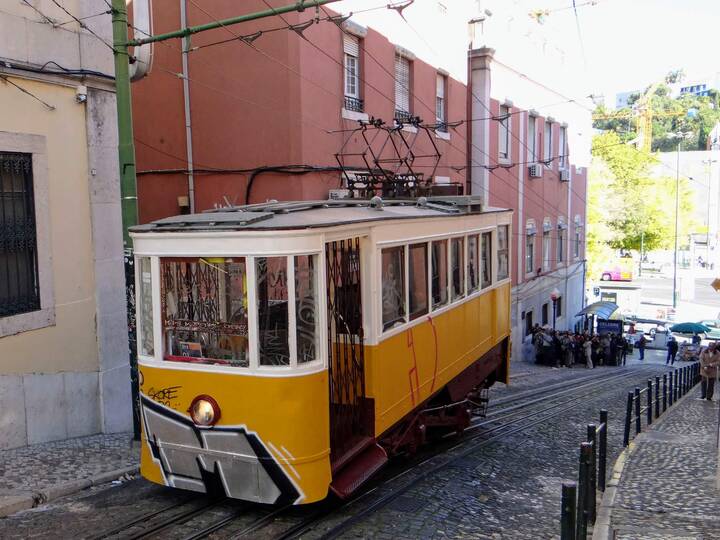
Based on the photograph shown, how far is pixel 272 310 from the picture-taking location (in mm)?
5594

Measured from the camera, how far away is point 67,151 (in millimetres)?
8883

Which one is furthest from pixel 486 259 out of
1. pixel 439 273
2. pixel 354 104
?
pixel 354 104

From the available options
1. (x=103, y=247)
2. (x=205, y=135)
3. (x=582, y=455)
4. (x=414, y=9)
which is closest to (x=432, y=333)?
(x=582, y=455)

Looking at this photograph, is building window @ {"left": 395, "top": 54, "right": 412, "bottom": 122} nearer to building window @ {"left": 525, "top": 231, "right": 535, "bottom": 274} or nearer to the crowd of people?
building window @ {"left": 525, "top": 231, "right": 535, "bottom": 274}

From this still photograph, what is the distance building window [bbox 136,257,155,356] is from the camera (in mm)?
6047

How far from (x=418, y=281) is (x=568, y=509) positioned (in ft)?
11.4

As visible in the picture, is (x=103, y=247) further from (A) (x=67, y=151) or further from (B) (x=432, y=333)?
(B) (x=432, y=333)

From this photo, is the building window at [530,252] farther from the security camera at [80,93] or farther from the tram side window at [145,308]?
the tram side window at [145,308]

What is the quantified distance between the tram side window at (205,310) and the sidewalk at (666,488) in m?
3.38

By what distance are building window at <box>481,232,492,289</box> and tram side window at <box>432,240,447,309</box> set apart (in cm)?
187

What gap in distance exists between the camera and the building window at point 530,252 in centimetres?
2516

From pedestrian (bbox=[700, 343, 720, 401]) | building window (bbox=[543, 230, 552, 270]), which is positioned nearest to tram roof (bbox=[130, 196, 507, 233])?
pedestrian (bbox=[700, 343, 720, 401])

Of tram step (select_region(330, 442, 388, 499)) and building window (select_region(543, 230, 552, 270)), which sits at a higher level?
building window (select_region(543, 230, 552, 270))

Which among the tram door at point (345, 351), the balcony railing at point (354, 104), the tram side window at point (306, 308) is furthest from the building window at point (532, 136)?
the tram side window at point (306, 308)
